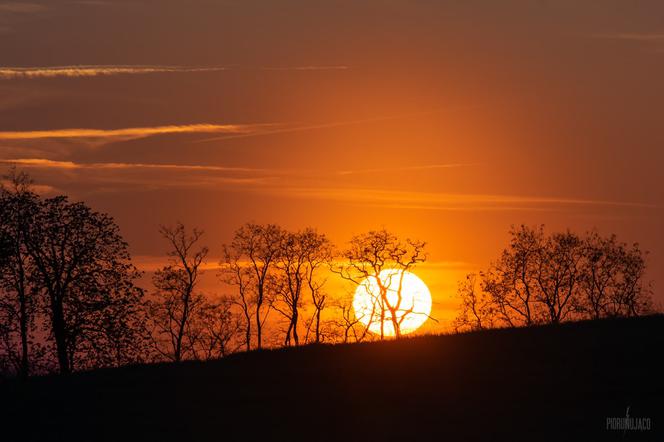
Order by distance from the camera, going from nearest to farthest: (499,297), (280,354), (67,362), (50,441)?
(50,441) → (280,354) → (67,362) → (499,297)

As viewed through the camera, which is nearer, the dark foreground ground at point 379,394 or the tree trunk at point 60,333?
the dark foreground ground at point 379,394

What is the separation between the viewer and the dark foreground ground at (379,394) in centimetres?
2653

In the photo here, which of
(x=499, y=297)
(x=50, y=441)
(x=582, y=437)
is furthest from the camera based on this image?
(x=499, y=297)

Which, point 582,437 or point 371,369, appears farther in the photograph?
point 371,369

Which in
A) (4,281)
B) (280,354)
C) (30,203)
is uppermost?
(30,203)

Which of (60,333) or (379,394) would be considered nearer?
(379,394)

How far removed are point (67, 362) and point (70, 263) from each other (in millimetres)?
7419

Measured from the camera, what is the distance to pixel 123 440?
26234mm

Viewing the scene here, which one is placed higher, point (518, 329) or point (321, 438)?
point (518, 329)

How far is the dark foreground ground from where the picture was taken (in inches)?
1045

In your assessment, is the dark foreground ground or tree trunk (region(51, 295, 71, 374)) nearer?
the dark foreground ground

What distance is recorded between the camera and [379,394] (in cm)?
3003

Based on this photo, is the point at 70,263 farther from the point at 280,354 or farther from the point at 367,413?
the point at 367,413

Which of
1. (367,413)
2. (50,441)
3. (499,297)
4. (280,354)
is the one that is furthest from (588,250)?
(50,441)
